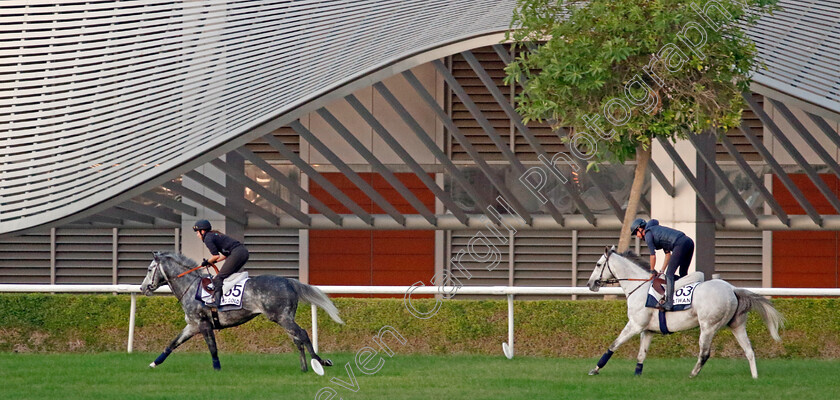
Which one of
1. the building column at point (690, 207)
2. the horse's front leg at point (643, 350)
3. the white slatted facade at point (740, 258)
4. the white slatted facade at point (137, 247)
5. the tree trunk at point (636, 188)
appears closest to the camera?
the horse's front leg at point (643, 350)

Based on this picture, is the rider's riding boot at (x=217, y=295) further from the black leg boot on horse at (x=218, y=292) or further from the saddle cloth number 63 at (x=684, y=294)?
Result: the saddle cloth number 63 at (x=684, y=294)

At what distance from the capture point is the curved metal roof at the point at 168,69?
15.9m

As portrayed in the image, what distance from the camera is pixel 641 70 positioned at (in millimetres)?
12898

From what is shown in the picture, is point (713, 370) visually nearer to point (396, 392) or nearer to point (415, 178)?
point (396, 392)

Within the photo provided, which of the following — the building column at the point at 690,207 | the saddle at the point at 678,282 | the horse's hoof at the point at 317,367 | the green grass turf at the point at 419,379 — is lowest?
the green grass turf at the point at 419,379

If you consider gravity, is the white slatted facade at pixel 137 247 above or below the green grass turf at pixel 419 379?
above

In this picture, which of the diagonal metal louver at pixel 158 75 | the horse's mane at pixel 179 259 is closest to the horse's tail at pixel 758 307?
the horse's mane at pixel 179 259

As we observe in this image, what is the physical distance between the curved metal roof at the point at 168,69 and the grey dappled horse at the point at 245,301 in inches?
187

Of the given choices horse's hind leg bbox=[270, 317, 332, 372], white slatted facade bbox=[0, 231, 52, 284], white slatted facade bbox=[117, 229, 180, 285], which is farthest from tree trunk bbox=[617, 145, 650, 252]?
white slatted facade bbox=[0, 231, 52, 284]

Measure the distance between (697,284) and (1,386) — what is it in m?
6.59

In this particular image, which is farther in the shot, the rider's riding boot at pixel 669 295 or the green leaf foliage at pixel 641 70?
→ the green leaf foliage at pixel 641 70

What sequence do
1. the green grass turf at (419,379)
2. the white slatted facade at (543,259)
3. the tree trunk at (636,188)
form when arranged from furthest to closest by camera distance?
1. the white slatted facade at (543,259)
2. the tree trunk at (636,188)
3. the green grass turf at (419,379)

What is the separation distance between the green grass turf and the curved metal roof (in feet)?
14.7

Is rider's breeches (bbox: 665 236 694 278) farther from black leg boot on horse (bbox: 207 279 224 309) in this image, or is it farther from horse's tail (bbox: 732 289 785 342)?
black leg boot on horse (bbox: 207 279 224 309)
